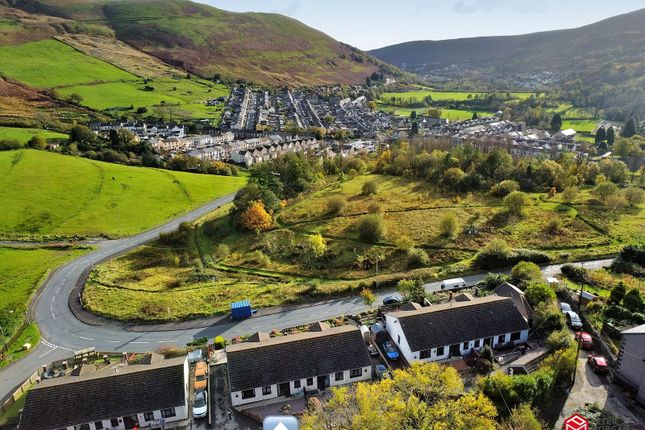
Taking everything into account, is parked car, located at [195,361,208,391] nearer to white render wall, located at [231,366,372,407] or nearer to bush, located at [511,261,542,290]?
white render wall, located at [231,366,372,407]

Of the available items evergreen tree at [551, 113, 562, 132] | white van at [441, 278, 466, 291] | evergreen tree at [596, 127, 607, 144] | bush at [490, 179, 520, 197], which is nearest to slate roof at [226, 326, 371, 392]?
white van at [441, 278, 466, 291]

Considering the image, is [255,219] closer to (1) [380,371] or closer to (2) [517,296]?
(1) [380,371]

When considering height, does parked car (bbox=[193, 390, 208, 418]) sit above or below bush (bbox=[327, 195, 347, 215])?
below

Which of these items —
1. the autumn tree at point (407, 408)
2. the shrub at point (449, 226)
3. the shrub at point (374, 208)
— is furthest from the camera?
the shrub at point (374, 208)

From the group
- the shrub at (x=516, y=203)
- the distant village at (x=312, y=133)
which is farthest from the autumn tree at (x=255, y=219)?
the distant village at (x=312, y=133)

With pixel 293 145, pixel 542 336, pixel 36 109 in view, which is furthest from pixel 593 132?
pixel 36 109

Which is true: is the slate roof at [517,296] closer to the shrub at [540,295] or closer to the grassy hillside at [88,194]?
the shrub at [540,295]

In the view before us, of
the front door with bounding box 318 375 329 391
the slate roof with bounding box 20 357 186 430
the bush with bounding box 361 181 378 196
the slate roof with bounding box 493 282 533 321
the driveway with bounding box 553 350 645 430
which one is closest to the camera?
the driveway with bounding box 553 350 645 430
